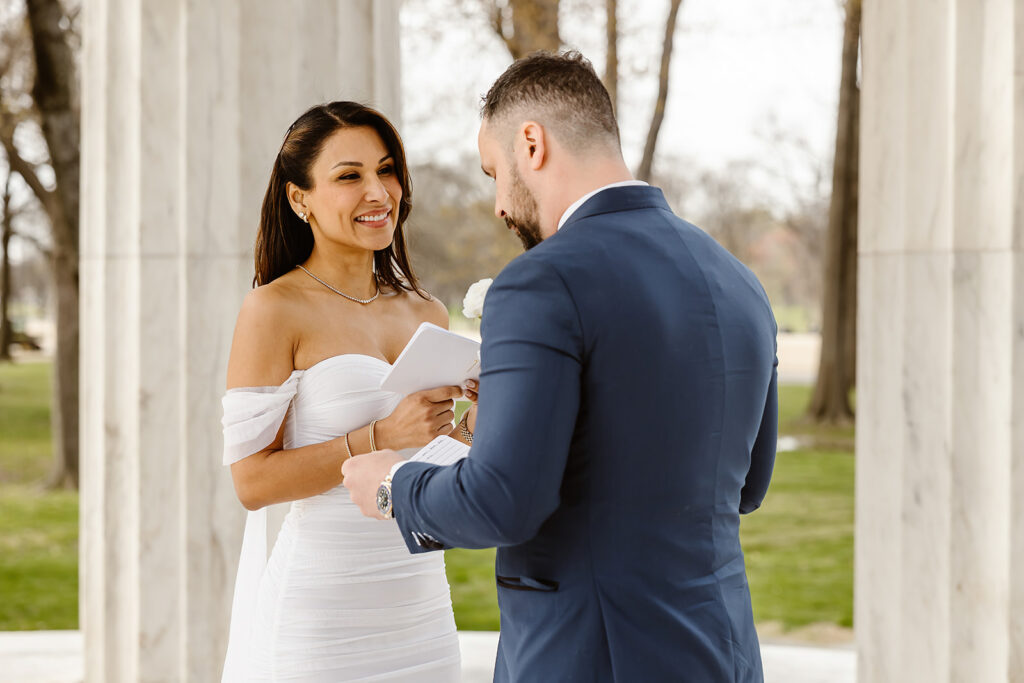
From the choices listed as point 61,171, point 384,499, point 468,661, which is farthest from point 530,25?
point 384,499

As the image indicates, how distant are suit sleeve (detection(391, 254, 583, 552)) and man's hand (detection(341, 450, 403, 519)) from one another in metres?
0.24

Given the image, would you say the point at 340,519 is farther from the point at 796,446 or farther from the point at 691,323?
the point at 796,446

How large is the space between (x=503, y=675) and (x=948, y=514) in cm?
247

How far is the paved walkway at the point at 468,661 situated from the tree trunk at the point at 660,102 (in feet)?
25.1

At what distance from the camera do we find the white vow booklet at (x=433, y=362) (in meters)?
2.38

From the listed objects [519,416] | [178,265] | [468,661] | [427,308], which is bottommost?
[468,661]

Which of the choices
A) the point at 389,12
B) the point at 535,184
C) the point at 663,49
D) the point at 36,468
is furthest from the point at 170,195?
the point at 36,468

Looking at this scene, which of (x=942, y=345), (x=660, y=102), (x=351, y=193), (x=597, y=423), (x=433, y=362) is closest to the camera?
(x=597, y=423)

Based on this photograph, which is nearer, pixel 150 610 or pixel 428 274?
pixel 150 610

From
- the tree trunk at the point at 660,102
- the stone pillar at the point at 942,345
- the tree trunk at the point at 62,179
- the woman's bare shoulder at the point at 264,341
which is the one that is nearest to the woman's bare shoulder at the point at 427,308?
the woman's bare shoulder at the point at 264,341

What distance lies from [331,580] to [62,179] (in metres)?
9.69

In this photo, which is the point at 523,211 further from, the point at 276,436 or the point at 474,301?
the point at 276,436

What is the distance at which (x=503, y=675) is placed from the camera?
2080 millimetres

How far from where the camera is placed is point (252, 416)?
2770 millimetres
